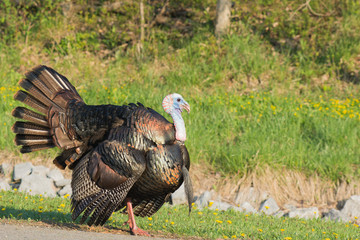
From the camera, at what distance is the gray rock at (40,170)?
8.41m

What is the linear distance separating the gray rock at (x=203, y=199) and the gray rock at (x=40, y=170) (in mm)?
2392

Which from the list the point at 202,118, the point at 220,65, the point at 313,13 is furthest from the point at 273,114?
the point at 313,13

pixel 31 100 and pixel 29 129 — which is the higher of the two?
pixel 31 100

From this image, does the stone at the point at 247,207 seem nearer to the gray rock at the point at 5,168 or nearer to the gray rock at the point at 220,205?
the gray rock at the point at 220,205

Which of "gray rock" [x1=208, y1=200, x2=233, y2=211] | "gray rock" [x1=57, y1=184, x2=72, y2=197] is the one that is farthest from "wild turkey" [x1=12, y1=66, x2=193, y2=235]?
"gray rock" [x1=57, y1=184, x2=72, y2=197]

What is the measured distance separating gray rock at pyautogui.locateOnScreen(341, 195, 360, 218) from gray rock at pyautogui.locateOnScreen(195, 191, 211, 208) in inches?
76.8

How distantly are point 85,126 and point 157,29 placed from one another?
7.77 metres

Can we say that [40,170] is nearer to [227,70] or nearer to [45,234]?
[45,234]

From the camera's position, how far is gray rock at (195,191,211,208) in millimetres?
7941

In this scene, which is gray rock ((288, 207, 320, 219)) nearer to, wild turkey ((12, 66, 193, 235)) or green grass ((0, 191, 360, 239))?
green grass ((0, 191, 360, 239))

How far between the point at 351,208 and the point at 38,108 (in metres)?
4.74

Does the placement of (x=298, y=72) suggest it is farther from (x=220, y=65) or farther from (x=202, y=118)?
(x=202, y=118)

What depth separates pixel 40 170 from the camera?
848 cm

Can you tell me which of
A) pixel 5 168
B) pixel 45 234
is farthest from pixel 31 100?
pixel 5 168
